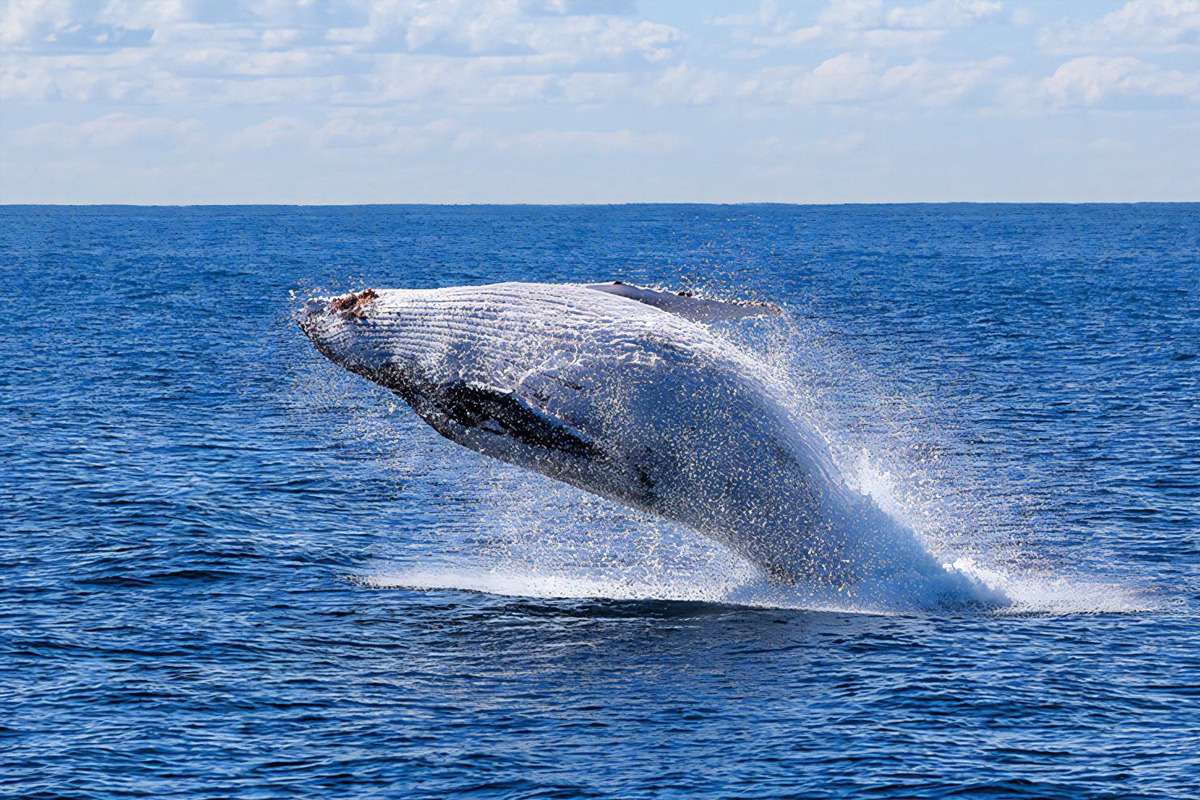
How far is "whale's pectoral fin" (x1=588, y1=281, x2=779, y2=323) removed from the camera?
18.6 meters

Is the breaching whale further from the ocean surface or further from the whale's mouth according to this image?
the ocean surface

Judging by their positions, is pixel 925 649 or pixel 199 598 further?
pixel 199 598

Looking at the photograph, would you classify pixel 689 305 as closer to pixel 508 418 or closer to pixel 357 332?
pixel 508 418

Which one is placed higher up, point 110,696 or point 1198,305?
point 1198,305

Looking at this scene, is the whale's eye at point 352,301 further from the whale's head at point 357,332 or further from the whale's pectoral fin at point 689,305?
the whale's pectoral fin at point 689,305

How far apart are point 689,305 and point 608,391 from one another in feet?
5.20

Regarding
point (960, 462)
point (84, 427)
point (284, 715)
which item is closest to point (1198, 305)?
point (960, 462)

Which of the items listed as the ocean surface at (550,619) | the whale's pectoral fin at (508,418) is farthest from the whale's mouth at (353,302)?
the ocean surface at (550,619)

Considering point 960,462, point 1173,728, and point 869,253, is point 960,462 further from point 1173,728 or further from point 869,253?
point 869,253

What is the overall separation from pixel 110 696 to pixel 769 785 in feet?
28.9

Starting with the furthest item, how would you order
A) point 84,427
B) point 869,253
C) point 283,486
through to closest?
point 869,253 → point 84,427 → point 283,486

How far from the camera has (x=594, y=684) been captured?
18.7 meters

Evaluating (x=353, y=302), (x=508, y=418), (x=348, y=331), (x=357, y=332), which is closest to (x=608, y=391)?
(x=508, y=418)

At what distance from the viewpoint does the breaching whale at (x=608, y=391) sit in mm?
18453
